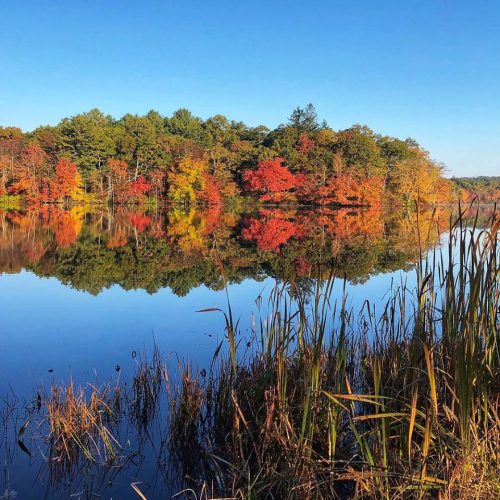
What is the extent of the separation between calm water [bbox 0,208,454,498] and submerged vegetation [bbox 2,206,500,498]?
220 millimetres

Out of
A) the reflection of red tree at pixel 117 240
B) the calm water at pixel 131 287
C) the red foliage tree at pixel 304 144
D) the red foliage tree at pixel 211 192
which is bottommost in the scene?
the calm water at pixel 131 287

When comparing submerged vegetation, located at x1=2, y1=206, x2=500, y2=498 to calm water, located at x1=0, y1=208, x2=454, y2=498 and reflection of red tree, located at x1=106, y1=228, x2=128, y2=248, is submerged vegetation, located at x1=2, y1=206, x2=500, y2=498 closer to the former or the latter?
calm water, located at x1=0, y1=208, x2=454, y2=498

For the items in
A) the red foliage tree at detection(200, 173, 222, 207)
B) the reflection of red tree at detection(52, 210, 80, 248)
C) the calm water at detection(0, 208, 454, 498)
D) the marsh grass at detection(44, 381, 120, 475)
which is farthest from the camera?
the red foliage tree at detection(200, 173, 222, 207)

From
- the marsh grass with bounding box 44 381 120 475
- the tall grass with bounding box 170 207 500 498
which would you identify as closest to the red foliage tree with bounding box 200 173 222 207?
the marsh grass with bounding box 44 381 120 475

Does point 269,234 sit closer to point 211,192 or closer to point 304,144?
point 211,192

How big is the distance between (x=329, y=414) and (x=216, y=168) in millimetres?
40993

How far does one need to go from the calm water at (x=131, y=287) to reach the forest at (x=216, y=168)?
20.9 m

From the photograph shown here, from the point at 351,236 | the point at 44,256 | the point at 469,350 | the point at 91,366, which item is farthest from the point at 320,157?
the point at 469,350

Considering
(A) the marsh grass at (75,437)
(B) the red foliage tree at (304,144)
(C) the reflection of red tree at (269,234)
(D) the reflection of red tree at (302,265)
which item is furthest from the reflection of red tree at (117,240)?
(B) the red foliage tree at (304,144)

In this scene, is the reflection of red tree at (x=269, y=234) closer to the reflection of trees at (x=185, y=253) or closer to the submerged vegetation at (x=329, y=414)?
the reflection of trees at (x=185, y=253)

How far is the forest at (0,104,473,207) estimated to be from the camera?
39375 millimetres

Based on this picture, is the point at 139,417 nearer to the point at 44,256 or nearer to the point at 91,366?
the point at 91,366

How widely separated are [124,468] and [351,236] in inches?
612

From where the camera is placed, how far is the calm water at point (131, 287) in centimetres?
460
